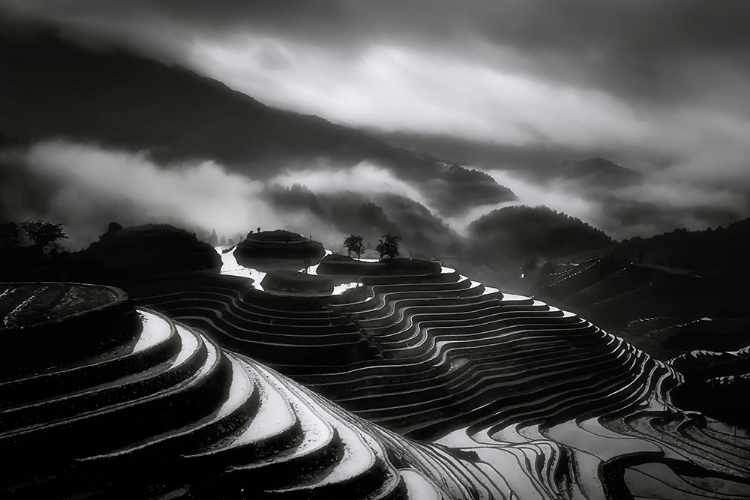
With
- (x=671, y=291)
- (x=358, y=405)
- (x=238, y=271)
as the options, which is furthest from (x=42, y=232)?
(x=671, y=291)

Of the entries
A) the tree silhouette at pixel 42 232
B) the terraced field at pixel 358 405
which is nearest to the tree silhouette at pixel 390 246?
the terraced field at pixel 358 405

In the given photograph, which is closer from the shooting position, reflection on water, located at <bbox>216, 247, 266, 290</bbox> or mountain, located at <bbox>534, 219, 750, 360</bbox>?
reflection on water, located at <bbox>216, 247, 266, 290</bbox>

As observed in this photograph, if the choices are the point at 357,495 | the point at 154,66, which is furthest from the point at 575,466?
the point at 154,66

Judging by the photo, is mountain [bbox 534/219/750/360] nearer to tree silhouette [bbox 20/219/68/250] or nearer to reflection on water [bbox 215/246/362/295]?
reflection on water [bbox 215/246/362/295]

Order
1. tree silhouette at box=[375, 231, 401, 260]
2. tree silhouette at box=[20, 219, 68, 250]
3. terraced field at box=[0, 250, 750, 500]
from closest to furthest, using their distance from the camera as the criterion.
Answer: terraced field at box=[0, 250, 750, 500]
tree silhouette at box=[20, 219, 68, 250]
tree silhouette at box=[375, 231, 401, 260]

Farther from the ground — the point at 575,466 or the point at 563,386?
the point at 563,386

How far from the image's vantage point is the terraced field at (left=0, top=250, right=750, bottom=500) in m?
6.90

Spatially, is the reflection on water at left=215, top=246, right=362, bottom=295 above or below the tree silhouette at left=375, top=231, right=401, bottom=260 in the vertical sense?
below

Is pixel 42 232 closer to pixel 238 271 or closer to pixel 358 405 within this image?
pixel 238 271

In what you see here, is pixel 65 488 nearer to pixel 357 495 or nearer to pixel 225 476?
pixel 225 476

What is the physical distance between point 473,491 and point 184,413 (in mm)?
8150

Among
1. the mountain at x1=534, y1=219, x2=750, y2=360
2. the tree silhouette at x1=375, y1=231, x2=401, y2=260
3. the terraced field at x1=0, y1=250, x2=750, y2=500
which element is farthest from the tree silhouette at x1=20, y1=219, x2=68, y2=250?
the mountain at x1=534, y1=219, x2=750, y2=360

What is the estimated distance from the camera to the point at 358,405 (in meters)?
17.9

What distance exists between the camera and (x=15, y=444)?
20.1 feet
